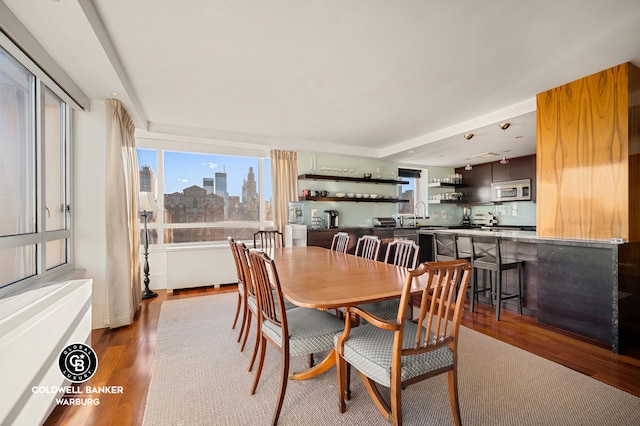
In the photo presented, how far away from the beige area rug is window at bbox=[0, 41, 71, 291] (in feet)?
4.16

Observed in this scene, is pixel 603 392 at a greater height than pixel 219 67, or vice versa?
pixel 219 67

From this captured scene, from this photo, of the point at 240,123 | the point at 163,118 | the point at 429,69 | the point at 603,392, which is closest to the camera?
the point at 603,392

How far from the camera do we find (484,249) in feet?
11.7

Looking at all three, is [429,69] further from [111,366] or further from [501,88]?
[111,366]

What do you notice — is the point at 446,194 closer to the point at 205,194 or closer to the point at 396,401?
the point at 205,194

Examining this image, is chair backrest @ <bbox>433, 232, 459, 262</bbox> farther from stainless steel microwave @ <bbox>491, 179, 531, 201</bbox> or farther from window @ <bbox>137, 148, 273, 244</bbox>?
stainless steel microwave @ <bbox>491, 179, 531, 201</bbox>

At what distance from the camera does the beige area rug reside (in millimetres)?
1630

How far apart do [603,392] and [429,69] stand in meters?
2.76

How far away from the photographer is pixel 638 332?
253cm

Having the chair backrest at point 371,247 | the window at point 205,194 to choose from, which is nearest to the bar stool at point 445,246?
the chair backrest at point 371,247

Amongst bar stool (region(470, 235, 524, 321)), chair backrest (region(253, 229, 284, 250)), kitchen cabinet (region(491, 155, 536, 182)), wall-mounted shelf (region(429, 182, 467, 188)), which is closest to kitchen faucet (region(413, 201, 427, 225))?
wall-mounted shelf (region(429, 182, 467, 188))

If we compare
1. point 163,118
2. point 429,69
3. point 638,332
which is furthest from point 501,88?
point 163,118

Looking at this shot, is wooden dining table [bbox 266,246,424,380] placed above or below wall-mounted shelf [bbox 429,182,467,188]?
below

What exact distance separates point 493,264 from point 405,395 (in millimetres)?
2017
